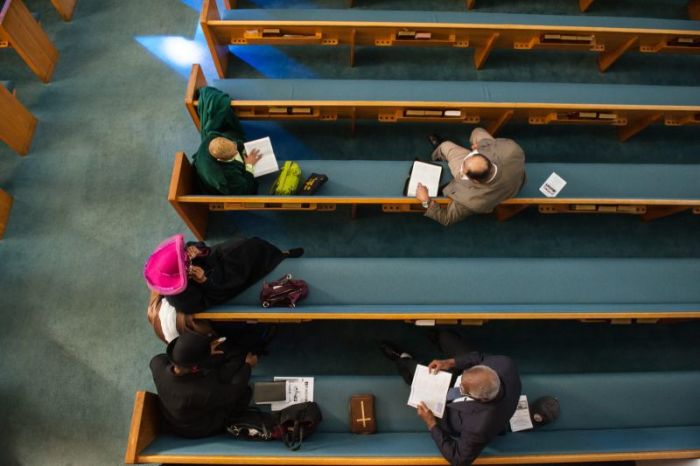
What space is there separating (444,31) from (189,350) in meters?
3.79

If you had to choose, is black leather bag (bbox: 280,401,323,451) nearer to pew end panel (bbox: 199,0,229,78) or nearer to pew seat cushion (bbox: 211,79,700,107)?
pew seat cushion (bbox: 211,79,700,107)

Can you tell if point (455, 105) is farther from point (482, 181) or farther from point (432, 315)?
point (432, 315)

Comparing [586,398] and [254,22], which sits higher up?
[254,22]

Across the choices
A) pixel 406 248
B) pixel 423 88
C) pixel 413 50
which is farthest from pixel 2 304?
pixel 413 50

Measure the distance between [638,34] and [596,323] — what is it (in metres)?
2.95

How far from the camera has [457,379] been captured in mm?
3412

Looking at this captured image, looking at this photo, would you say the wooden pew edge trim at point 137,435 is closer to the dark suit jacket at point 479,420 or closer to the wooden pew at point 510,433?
the wooden pew at point 510,433

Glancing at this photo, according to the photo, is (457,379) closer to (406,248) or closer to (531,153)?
(406,248)

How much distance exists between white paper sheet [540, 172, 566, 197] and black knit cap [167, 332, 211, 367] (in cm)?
312

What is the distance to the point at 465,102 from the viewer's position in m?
4.25

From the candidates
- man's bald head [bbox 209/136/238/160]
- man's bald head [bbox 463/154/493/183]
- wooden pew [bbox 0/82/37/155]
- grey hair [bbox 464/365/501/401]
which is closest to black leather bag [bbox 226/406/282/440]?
grey hair [bbox 464/365/501/401]

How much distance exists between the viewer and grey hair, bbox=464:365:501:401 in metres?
2.76

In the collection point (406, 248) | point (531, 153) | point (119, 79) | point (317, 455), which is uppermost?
point (119, 79)

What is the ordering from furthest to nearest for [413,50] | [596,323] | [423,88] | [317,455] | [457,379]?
[413,50], [423,88], [596,323], [457,379], [317,455]
